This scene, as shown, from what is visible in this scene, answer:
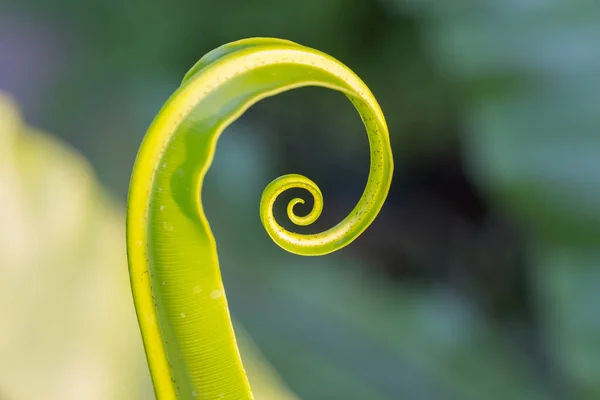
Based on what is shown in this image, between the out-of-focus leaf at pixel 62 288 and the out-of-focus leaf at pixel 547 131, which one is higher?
the out-of-focus leaf at pixel 547 131

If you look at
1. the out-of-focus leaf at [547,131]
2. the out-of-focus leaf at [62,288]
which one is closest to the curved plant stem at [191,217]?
the out-of-focus leaf at [62,288]

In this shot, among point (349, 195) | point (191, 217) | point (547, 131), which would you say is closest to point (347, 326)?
point (349, 195)

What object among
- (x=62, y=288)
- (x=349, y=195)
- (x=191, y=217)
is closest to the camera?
(x=191, y=217)

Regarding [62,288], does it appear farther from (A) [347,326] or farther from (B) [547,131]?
(B) [547,131]

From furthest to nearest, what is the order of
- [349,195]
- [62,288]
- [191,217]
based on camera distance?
[349,195], [62,288], [191,217]

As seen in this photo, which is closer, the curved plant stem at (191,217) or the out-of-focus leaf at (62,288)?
the curved plant stem at (191,217)

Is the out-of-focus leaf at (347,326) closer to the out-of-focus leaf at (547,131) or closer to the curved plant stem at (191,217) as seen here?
the out-of-focus leaf at (547,131)
